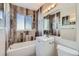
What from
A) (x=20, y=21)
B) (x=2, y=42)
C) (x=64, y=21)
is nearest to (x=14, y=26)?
(x=20, y=21)

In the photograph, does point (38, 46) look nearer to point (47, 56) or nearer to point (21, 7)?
point (47, 56)

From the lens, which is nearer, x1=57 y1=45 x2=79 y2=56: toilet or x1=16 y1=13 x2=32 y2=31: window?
x1=57 y1=45 x2=79 y2=56: toilet

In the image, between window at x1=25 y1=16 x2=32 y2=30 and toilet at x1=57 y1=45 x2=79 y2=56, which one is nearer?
toilet at x1=57 y1=45 x2=79 y2=56

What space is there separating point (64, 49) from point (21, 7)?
0.89 metres

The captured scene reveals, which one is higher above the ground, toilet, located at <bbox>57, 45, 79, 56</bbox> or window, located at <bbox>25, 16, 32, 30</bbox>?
window, located at <bbox>25, 16, 32, 30</bbox>

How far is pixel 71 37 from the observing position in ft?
4.47

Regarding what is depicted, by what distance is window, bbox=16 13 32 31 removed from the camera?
1.42 meters

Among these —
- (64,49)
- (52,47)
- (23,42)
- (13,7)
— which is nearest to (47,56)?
(52,47)

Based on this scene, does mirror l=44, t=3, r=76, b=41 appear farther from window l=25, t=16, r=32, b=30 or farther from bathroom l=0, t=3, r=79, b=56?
window l=25, t=16, r=32, b=30

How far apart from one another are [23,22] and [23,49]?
407 millimetres

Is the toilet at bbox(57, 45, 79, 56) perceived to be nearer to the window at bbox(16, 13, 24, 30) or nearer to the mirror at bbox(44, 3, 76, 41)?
the mirror at bbox(44, 3, 76, 41)

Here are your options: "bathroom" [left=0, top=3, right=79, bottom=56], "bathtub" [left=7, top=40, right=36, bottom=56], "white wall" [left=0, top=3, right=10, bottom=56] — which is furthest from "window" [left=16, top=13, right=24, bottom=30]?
"bathtub" [left=7, top=40, right=36, bottom=56]

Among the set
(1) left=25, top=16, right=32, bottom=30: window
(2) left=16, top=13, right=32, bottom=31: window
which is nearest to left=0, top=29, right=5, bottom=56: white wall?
(2) left=16, top=13, right=32, bottom=31: window

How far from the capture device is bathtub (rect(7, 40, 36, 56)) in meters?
1.38
